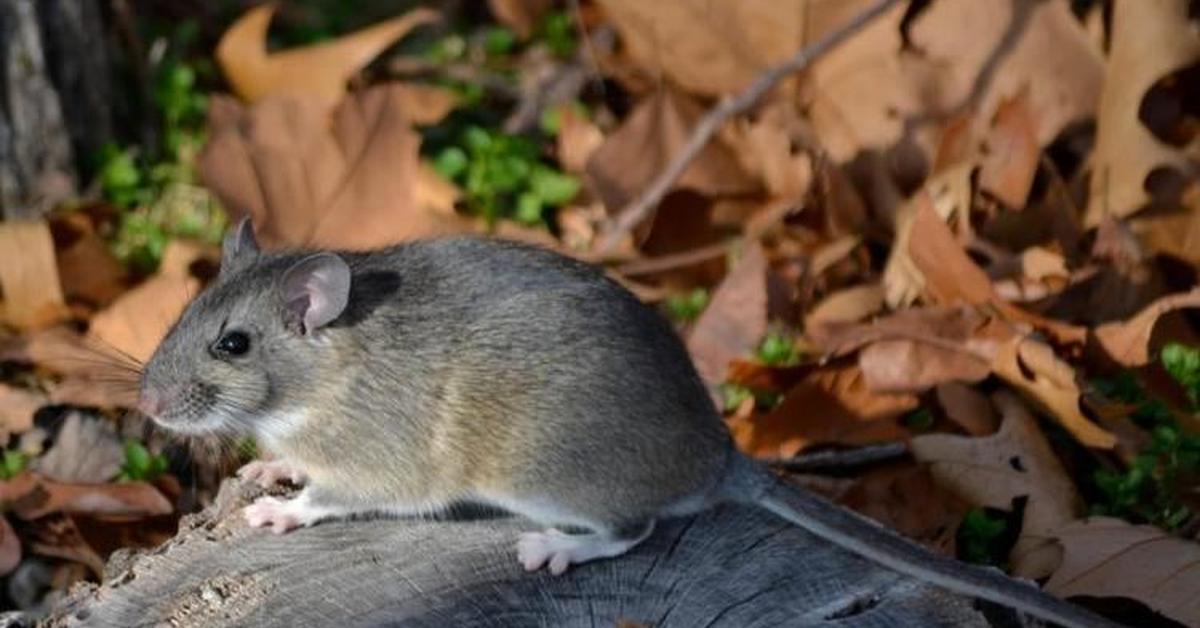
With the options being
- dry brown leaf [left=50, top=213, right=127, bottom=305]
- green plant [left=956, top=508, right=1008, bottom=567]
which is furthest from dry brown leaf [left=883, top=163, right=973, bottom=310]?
dry brown leaf [left=50, top=213, right=127, bottom=305]

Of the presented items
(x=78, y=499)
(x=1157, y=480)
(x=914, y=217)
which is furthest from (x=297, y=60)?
(x=1157, y=480)

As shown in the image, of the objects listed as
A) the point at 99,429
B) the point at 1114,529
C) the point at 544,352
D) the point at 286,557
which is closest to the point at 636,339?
the point at 544,352

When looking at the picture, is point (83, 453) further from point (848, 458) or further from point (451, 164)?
point (848, 458)

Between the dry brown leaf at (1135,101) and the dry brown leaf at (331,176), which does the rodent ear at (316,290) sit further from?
the dry brown leaf at (1135,101)

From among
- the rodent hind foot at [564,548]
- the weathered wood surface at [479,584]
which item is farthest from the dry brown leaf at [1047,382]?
the rodent hind foot at [564,548]

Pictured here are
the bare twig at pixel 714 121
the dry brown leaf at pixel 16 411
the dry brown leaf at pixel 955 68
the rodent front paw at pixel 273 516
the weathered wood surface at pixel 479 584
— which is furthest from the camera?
the dry brown leaf at pixel 955 68

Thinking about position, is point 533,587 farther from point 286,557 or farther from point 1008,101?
point 1008,101

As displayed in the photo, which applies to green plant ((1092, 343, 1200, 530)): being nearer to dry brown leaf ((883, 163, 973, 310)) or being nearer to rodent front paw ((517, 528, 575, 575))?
dry brown leaf ((883, 163, 973, 310))
